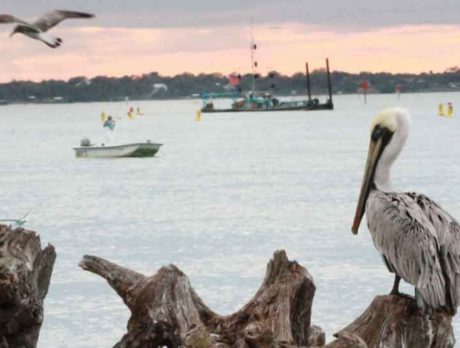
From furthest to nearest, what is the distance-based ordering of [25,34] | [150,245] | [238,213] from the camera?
1. [238,213]
2. [150,245]
3. [25,34]

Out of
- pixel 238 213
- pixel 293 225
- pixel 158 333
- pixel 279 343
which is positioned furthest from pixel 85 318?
pixel 238 213

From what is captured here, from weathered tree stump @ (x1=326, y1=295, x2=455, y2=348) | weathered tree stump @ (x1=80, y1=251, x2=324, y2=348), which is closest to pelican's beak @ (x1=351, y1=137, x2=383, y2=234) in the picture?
weathered tree stump @ (x1=80, y1=251, x2=324, y2=348)

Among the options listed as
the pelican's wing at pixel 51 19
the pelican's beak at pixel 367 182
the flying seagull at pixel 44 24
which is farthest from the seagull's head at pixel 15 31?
the pelican's beak at pixel 367 182

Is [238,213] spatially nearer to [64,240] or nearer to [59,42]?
[64,240]

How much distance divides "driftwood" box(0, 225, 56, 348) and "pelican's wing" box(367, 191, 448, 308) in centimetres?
176

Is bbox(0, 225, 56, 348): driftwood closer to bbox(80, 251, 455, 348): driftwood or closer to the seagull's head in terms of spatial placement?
bbox(80, 251, 455, 348): driftwood

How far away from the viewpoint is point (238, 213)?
83.6 feet

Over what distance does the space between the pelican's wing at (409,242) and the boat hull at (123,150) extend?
35.7 meters

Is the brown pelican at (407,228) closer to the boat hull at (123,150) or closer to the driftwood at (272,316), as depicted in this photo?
the driftwood at (272,316)

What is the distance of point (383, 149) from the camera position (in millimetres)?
6957

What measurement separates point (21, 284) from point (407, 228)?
6.41ft

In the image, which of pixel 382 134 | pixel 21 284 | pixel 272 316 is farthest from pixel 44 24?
pixel 272 316

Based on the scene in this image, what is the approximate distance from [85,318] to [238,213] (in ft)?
41.7

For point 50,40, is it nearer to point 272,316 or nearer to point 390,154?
point 390,154
